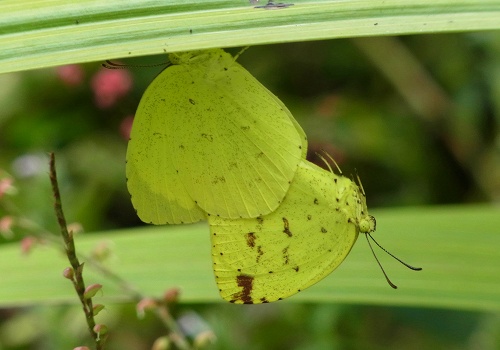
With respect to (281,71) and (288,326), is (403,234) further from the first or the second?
(281,71)

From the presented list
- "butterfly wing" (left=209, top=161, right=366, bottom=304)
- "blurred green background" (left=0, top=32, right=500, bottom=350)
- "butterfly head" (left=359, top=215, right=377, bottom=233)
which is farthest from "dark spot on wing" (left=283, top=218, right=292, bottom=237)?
"blurred green background" (left=0, top=32, right=500, bottom=350)

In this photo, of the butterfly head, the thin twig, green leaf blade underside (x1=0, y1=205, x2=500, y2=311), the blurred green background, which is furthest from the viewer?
the blurred green background

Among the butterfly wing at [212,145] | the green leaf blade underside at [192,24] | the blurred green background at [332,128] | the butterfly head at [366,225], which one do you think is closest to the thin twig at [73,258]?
the green leaf blade underside at [192,24]

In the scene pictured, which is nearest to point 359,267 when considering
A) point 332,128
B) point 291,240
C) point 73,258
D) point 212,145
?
point 291,240

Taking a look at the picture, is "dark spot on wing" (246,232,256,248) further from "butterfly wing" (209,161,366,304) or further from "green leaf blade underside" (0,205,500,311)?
"green leaf blade underside" (0,205,500,311)

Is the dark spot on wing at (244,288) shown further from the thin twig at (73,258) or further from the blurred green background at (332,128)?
the blurred green background at (332,128)

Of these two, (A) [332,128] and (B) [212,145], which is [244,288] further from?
(A) [332,128]
